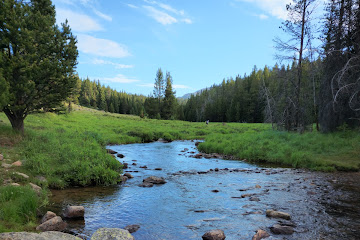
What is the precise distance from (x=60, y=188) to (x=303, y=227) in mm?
8428

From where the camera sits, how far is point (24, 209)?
19.3 feet

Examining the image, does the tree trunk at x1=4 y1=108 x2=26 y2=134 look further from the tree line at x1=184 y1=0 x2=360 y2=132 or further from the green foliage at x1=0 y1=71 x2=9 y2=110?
the tree line at x1=184 y1=0 x2=360 y2=132

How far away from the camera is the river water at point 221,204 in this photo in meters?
5.70

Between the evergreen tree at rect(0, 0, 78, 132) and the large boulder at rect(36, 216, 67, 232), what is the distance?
8097 mm

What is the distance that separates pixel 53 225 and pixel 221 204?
492 centimetres

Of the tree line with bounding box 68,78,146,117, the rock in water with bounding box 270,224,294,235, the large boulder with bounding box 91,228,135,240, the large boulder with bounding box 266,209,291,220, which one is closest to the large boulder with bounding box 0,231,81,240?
the large boulder with bounding box 91,228,135,240

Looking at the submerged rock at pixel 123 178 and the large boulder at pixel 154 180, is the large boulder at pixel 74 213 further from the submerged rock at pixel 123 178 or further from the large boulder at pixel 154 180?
the large boulder at pixel 154 180

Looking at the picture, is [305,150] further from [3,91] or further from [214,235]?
[3,91]

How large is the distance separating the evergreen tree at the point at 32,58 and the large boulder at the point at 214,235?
11.1m

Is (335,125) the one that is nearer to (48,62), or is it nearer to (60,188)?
(60,188)

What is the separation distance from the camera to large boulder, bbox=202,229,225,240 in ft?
17.0

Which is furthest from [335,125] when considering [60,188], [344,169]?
[60,188]

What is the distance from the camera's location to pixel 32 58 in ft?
40.5

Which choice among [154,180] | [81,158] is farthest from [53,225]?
[81,158]
